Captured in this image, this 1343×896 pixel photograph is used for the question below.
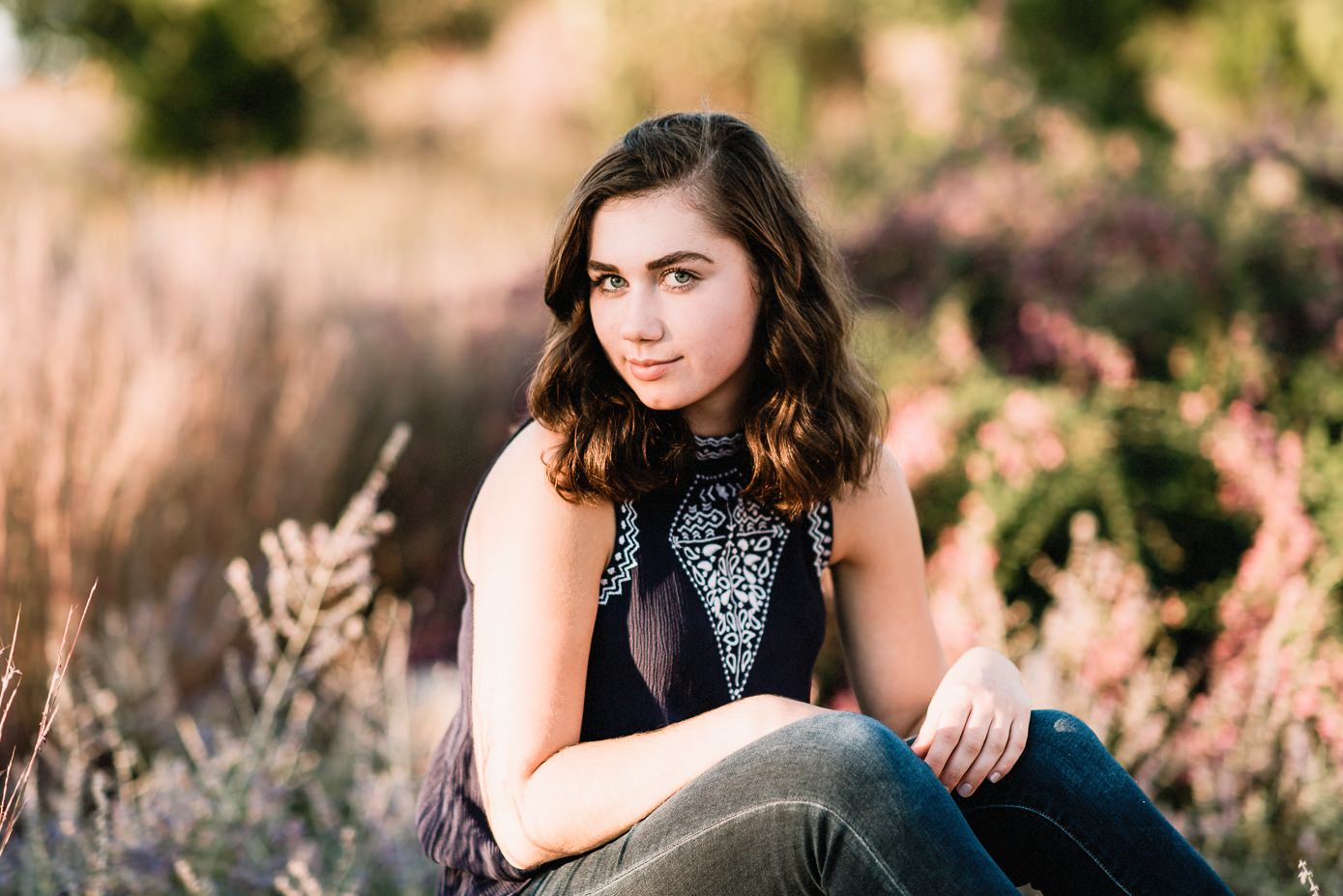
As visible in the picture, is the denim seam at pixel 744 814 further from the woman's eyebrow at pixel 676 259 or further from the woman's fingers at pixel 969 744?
the woman's eyebrow at pixel 676 259

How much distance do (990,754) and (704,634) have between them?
42 cm

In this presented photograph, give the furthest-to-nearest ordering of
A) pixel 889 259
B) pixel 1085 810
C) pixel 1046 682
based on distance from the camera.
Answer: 1. pixel 889 259
2. pixel 1046 682
3. pixel 1085 810

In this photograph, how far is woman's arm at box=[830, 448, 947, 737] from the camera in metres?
1.95

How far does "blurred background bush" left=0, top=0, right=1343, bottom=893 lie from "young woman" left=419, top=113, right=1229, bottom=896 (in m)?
0.33

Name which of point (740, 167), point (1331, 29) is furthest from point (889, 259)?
point (1331, 29)

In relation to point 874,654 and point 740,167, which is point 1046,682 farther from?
point 740,167

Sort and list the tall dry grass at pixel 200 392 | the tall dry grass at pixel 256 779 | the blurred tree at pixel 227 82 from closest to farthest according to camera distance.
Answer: the tall dry grass at pixel 256 779 < the tall dry grass at pixel 200 392 < the blurred tree at pixel 227 82

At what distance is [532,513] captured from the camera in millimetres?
1634

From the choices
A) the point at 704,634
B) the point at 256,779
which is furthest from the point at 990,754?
the point at 256,779

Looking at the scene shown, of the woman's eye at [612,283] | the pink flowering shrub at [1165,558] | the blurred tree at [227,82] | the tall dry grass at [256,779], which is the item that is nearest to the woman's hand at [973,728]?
the woman's eye at [612,283]

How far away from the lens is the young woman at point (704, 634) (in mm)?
1458

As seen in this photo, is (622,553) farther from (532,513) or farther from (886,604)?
(886,604)

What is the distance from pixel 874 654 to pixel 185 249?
310 cm

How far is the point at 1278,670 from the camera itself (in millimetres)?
2861
